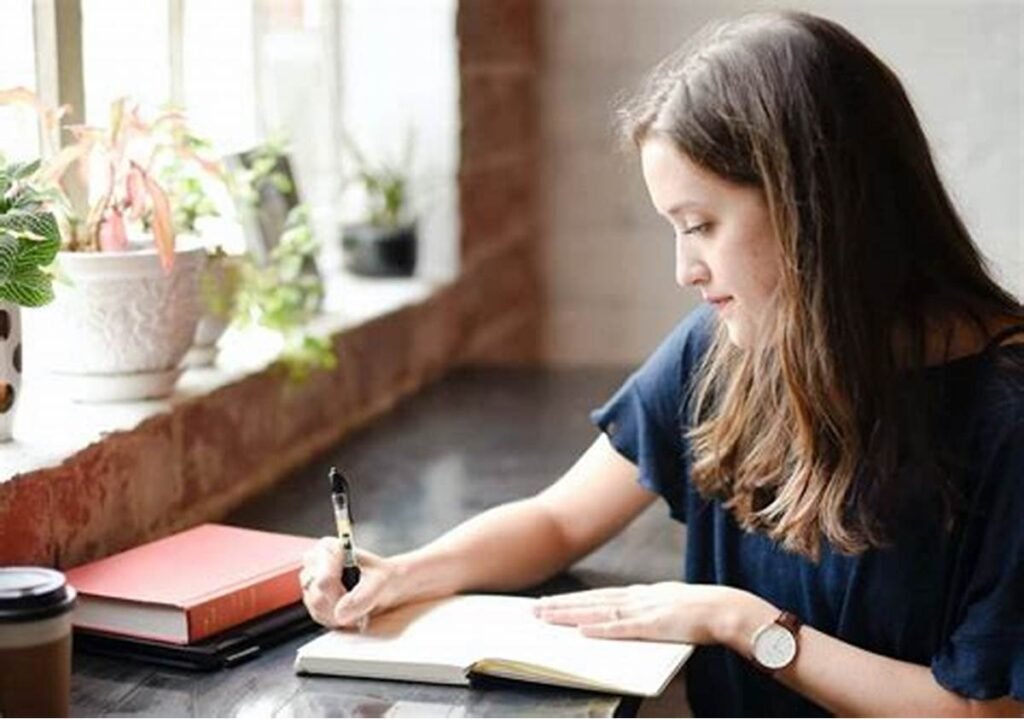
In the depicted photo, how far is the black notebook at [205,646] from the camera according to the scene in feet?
5.49

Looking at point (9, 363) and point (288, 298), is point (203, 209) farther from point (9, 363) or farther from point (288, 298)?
point (9, 363)

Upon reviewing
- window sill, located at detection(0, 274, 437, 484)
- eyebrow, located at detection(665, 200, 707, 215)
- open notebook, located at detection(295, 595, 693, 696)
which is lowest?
open notebook, located at detection(295, 595, 693, 696)

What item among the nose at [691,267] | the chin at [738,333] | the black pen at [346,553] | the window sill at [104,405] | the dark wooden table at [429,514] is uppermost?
Answer: the nose at [691,267]

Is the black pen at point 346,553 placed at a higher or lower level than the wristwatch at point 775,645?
higher

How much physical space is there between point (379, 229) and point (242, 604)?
58.1 inches

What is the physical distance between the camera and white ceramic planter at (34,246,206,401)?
6.55 ft

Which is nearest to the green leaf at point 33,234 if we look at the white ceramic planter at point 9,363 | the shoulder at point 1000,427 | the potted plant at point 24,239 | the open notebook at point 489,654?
the potted plant at point 24,239

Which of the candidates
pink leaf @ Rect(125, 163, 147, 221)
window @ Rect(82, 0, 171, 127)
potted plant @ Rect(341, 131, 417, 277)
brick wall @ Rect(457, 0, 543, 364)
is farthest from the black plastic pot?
pink leaf @ Rect(125, 163, 147, 221)

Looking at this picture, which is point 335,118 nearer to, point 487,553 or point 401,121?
point 401,121

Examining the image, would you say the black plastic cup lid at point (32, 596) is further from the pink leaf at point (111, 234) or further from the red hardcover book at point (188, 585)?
the pink leaf at point (111, 234)

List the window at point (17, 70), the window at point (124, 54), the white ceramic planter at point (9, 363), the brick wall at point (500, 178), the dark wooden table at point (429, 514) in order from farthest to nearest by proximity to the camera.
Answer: the brick wall at point (500, 178) < the window at point (124, 54) < the window at point (17, 70) < the white ceramic planter at point (9, 363) < the dark wooden table at point (429, 514)

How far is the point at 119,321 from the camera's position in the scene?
2.04m

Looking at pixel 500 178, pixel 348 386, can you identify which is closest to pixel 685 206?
pixel 348 386

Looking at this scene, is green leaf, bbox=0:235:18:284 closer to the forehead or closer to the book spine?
the book spine
